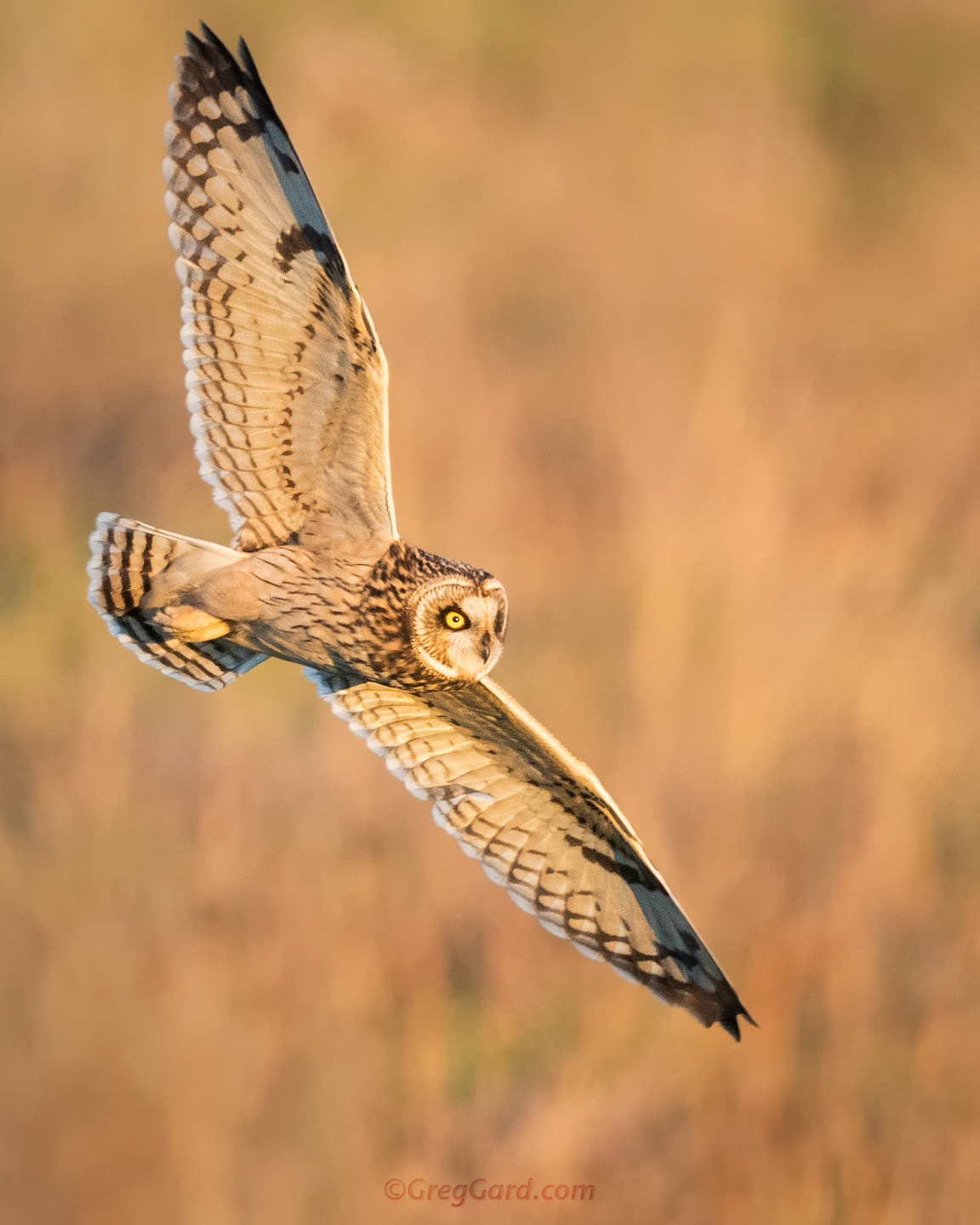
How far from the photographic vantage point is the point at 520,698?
6453 mm

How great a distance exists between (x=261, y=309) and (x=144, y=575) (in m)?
0.65

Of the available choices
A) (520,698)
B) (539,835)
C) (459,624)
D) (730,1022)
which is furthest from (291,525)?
(520,698)

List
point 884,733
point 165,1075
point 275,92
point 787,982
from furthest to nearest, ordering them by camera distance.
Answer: point 275,92, point 884,733, point 787,982, point 165,1075

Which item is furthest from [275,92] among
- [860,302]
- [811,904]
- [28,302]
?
[811,904]

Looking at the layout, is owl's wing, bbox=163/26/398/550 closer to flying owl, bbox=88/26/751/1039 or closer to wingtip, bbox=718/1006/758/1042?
flying owl, bbox=88/26/751/1039

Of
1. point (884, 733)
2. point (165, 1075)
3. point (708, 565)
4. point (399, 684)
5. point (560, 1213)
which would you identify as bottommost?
point (560, 1213)

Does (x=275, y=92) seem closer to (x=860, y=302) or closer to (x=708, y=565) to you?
(x=860, y=302)

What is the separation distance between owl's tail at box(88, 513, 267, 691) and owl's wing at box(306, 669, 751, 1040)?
0.43m

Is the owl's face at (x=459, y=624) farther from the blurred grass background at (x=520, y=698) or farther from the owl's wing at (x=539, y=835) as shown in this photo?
the blurred grass background at (x=520, y=698)

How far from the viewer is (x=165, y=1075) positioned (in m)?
3.69

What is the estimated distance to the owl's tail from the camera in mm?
3068

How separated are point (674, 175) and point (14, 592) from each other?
628 centimetres

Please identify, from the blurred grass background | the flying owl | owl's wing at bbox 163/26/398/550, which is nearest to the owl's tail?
the flying owl

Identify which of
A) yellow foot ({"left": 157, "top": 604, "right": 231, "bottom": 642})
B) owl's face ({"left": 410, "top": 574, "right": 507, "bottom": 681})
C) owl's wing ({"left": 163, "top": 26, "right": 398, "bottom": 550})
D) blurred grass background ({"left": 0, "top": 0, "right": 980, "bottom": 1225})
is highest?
owl's wing ({"left": 163, "top": 26, "right": 398, "bottom": 550})
